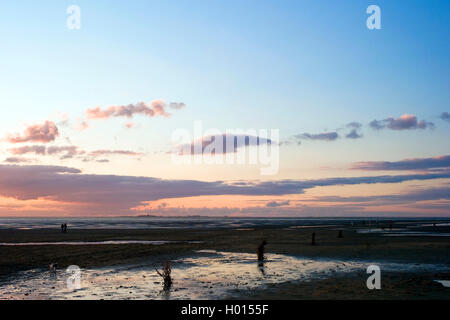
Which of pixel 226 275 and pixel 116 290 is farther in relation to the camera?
pixel 226 275

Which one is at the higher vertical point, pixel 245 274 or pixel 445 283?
pixel 445 283

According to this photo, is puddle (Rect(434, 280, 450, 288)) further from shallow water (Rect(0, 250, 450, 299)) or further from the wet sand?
shallow water (Rect(0, 250, 450, 299))

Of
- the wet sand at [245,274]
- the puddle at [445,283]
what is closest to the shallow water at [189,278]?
the wet sand at [245,274]

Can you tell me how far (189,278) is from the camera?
24.8 metres

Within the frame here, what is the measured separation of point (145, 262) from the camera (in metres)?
32.5

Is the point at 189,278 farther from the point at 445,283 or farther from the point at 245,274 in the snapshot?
the point at 445,283

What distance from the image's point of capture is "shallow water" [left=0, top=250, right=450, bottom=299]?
20.0 metres

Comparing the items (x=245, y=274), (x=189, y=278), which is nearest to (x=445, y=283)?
(x=245, y=274)

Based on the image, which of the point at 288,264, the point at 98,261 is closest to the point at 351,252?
the point at 288,264

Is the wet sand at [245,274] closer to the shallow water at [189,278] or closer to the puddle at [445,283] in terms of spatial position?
the shallow water at [189,278]
